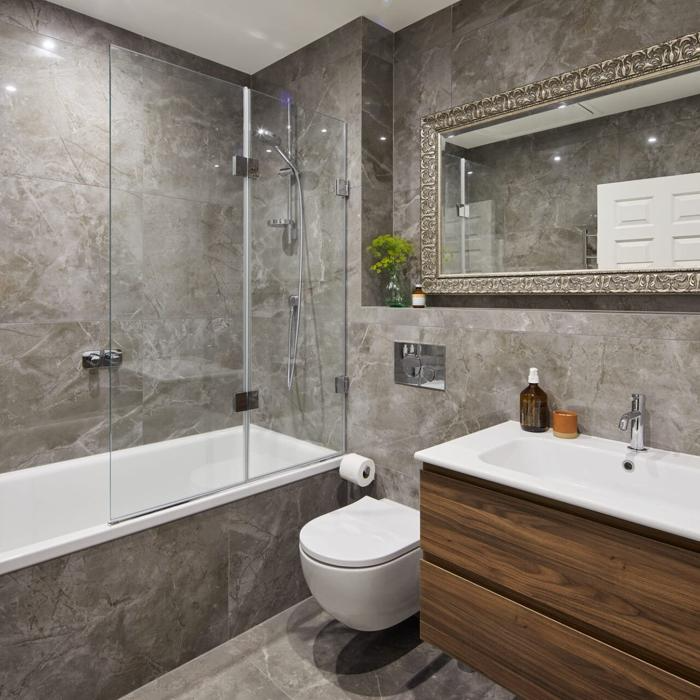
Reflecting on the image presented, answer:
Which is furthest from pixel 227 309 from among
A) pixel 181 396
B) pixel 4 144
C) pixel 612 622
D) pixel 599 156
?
pixel 612 622

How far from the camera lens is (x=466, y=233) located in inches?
85.5

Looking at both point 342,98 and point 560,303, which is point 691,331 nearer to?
point 560,303

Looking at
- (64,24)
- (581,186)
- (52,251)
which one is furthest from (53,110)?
(581,186)

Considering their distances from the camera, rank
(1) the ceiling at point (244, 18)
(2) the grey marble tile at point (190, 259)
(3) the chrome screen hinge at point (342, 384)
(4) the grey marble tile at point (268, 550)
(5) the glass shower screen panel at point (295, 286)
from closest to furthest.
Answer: (2) the grey marble tile at point (190, 259)
(4) the grey marble tile at point (268, 550)
(5) the glass shower screen panel at point (295, 286)
(1) the ceiling at point (244, 18)
(3) the chrome screen hinge at point (342, 384)

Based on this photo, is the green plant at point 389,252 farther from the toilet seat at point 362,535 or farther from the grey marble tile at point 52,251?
the grey marble tile at point 52,251

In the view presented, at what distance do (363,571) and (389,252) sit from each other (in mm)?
1341

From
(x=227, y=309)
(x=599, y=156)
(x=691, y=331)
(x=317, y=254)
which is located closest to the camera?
(x=691, y=331)

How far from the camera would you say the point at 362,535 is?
1.89 metres

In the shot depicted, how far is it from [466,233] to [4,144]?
195cm

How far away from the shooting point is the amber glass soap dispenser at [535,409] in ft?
5.72

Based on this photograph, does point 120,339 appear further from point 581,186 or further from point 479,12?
point 479,12

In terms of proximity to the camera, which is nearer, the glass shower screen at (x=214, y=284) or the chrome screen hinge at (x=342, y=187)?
the glass shower screen at (x=214, y=284)

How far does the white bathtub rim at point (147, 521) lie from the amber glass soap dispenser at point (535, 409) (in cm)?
95

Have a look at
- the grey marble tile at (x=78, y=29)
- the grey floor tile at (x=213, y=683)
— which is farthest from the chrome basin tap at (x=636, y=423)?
the grey marble tile at (x=78, y=29)
